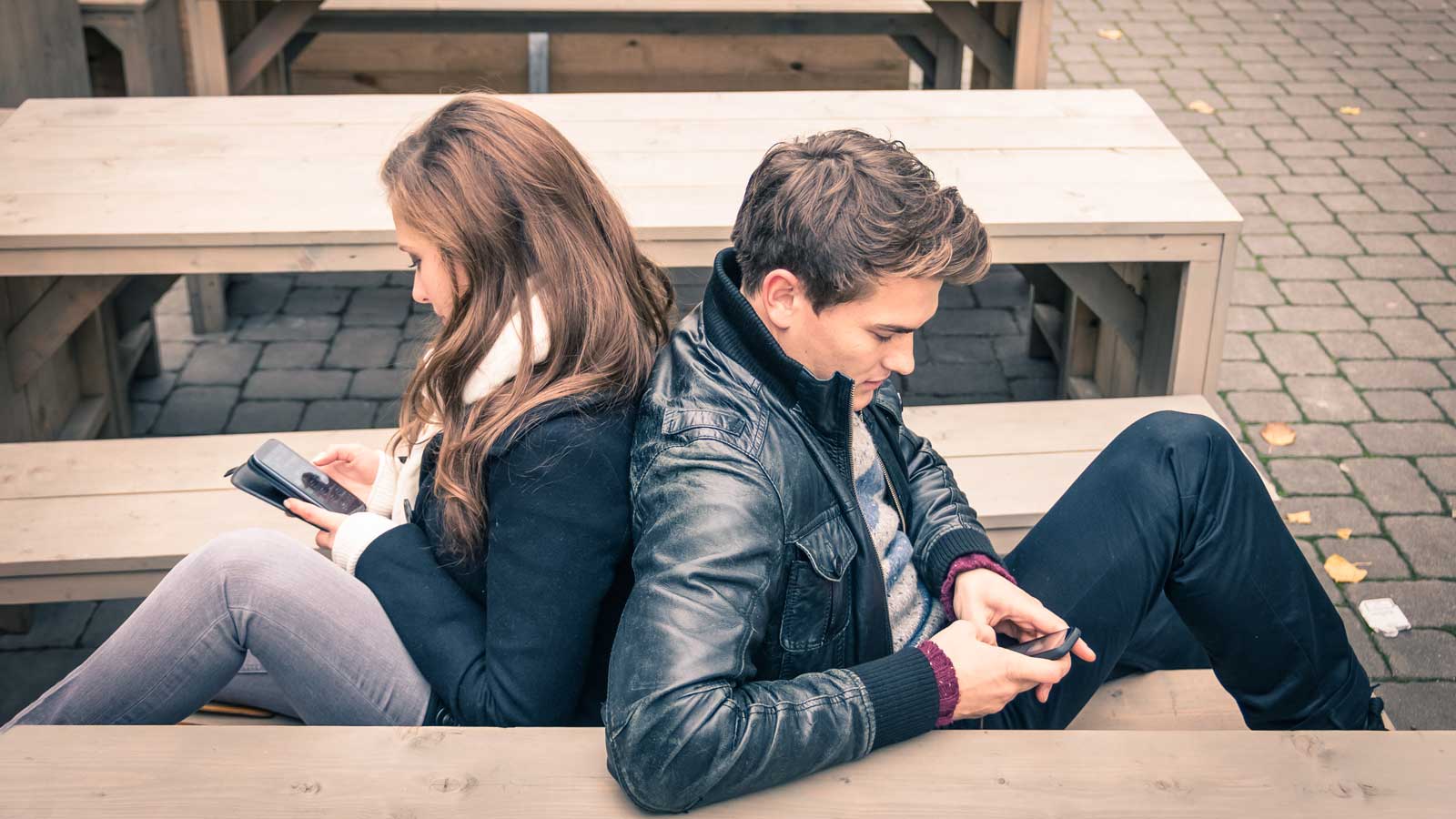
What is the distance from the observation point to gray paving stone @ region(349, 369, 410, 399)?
14.5 feet

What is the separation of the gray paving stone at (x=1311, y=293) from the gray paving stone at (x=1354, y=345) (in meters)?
0.23

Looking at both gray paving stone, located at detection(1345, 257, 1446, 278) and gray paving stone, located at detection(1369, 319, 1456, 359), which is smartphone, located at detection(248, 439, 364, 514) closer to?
gray paving stone, located at detection(1369, 319, 1456, 359)

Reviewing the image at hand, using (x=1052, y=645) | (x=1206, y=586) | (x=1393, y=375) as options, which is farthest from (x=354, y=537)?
(x=1393, y=375)

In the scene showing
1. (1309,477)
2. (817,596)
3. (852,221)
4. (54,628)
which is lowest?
(54,628)

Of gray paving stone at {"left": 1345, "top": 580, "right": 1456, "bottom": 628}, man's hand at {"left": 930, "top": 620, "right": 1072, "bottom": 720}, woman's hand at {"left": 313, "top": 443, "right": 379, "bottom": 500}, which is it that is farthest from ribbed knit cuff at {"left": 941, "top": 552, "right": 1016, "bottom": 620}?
gray paving stone at {"left": 1345, "top": 580, "right": 1456, "bottom": 628}

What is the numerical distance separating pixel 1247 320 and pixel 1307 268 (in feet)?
1.62

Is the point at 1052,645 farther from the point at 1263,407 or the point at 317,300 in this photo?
the point at 317,300

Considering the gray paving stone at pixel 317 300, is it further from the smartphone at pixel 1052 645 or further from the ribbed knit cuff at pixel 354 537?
the smartphone at pixel 1052 645

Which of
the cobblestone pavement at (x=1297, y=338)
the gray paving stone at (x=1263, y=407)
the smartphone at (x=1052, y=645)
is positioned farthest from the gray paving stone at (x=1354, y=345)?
the smartphone at (x=1052, y=645)

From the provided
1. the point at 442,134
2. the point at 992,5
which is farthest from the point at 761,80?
the point at 442,134

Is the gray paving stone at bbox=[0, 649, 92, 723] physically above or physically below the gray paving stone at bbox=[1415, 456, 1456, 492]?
below

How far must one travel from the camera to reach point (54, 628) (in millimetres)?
3461

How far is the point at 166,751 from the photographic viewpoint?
5.58 ft

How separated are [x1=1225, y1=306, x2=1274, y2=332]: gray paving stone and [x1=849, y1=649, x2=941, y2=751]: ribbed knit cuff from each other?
3290mm
